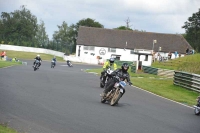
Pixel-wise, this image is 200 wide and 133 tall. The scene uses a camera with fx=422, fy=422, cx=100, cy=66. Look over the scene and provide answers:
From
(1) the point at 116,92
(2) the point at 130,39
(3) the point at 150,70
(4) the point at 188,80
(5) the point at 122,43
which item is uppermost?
(2) the point at 130,39

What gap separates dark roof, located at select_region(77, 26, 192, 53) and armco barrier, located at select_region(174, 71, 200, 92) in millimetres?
68241

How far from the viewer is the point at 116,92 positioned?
15766 millimetres

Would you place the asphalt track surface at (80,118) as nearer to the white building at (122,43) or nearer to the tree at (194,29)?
the white building at (122,43)

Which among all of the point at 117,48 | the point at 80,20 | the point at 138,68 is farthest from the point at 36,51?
the point at 138,68

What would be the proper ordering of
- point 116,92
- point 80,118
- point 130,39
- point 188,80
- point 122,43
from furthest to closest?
1. point 130,39
2. point 122,43
3. point 188,80
4. point 116,92
5. point 80,118

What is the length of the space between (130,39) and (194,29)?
23.7m

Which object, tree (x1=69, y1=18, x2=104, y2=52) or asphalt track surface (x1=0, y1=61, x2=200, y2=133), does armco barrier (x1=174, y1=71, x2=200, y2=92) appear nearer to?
asphalt track surface (x1=0, y1=61, x2=200, y2=133)

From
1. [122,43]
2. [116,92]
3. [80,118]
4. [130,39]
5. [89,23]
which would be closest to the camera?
[80,118]

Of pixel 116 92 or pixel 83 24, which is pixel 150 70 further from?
pixel 83 24

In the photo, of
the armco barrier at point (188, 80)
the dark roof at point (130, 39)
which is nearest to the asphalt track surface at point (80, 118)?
the armco barrier at point (188, 80)

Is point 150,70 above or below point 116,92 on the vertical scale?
below

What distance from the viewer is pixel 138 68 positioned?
156 feet

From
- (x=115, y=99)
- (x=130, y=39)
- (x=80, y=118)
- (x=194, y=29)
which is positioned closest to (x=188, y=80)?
(x=115, y=99)

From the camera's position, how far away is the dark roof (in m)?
98.3
